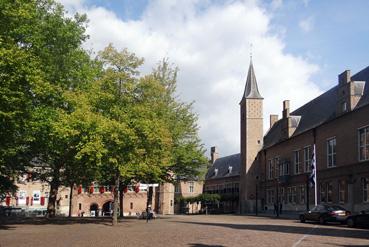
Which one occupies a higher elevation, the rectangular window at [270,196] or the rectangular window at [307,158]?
the rectangular window at [307,158]

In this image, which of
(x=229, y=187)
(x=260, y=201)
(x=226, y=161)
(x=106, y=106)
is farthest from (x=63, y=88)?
(x=226, y=161)

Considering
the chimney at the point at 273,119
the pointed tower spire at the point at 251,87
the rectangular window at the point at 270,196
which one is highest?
the pointed tower spire at the point at 251,87

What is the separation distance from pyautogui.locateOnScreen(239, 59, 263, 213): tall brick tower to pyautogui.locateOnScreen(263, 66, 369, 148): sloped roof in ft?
13.8

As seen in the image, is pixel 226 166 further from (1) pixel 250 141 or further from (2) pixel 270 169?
(2) pixel 270 169

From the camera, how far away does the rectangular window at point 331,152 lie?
171ft

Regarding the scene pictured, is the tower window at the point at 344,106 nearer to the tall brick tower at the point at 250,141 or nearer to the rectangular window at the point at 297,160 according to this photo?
the rectangular window at the point at 297,160

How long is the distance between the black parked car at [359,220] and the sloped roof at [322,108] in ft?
48.7

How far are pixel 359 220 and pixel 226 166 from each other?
237ft

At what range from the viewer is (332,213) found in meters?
36.8

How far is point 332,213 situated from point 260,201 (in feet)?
133

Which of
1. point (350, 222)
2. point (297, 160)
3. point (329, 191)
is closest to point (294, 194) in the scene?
point (297, 160)

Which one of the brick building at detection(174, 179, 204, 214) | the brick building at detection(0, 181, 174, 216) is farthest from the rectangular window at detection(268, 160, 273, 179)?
the brick building at detection(174, 179, 204, 214)

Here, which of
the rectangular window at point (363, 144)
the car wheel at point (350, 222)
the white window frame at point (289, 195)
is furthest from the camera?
the white window frame at point (289, 195)

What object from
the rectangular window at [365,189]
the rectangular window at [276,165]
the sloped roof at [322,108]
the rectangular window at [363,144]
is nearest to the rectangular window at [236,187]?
the sloped roof at [322,108]
